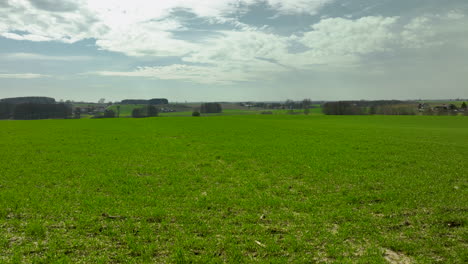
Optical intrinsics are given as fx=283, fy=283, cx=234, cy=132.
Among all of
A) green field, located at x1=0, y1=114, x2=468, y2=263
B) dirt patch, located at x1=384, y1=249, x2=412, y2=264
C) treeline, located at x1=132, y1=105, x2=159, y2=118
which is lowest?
dirt patch, located at x1=384, y1=249, x2=412, y2=264

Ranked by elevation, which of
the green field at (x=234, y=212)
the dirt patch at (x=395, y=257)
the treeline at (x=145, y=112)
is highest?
the treeline at (x=145, y=112)

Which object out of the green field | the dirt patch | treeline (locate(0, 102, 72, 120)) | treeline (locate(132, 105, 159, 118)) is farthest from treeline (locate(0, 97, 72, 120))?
the dirt patch

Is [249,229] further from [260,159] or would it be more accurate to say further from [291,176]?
[260,159]

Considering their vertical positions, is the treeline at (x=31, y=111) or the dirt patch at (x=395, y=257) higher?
the treeline at (x=31, y=111)

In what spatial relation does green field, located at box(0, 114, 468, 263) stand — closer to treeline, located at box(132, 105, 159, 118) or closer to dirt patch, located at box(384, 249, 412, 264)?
dirt patch, located at box(384, 249, 412, 264)

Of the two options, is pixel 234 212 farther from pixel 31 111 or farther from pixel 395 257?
pixel 31 111

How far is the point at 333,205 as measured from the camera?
1166cm

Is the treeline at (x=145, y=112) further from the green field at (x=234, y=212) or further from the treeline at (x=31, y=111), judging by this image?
the green field at (x=234, y=212)

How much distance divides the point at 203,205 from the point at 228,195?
1756 mm

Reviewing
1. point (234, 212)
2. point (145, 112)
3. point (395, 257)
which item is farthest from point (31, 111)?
point (395, 257)

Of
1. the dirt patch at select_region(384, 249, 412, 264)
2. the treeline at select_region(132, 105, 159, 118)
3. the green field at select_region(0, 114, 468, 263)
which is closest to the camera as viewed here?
the dirt patch at select_region(384, 249, 412, 264)

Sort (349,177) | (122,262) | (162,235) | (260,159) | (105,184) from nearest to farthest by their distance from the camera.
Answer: (122,262), (162,235), (105,184), (349,177), (260,159)

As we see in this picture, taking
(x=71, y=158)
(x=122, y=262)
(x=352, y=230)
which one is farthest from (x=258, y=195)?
(x=71, y=158)

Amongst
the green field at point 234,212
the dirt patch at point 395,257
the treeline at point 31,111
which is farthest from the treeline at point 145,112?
the dirt patch at point 395,257
